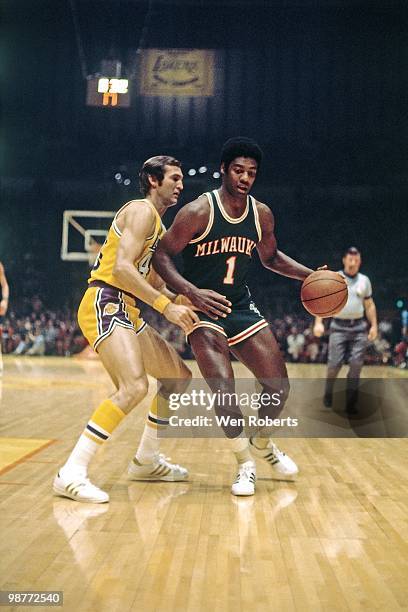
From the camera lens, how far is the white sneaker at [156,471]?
4039 mm

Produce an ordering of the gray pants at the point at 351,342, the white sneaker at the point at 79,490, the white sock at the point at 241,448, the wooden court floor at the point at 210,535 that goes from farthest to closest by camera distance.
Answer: the gray pants at the point at 351,342
the white sock at the point at 241,448
the white sneaker at the point at 79,490
the wooden court floor at the point at 210,535

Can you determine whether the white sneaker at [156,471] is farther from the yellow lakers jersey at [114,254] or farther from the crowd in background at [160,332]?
the crowd in background at [160,332]

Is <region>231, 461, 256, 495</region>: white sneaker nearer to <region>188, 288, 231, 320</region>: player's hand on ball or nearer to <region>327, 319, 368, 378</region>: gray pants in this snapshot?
<region>188, 288, 231, 320</region>: player's hand on ball

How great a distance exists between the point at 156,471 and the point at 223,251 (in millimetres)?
1237

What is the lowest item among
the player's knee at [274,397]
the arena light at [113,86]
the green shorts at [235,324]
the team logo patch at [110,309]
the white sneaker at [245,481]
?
the white sneaker at [245,481]

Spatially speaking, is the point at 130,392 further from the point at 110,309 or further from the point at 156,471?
the point at 156,471

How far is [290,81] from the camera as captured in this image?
307 inches

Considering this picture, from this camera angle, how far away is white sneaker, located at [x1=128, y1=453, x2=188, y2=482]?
404 cm

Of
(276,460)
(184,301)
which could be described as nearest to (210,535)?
(276,460)

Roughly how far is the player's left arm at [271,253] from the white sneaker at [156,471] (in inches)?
49.2

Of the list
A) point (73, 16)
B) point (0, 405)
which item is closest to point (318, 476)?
point (0, 405)

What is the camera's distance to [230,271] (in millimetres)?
4016

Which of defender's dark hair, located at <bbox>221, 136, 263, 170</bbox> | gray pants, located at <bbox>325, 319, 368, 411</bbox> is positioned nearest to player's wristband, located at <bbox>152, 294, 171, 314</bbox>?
defender's dark hair, located at <bbox>221, 136, 263, 170</bbox>

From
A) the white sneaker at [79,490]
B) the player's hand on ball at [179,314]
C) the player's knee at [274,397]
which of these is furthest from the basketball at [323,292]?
the white sneaker at [79,490]
